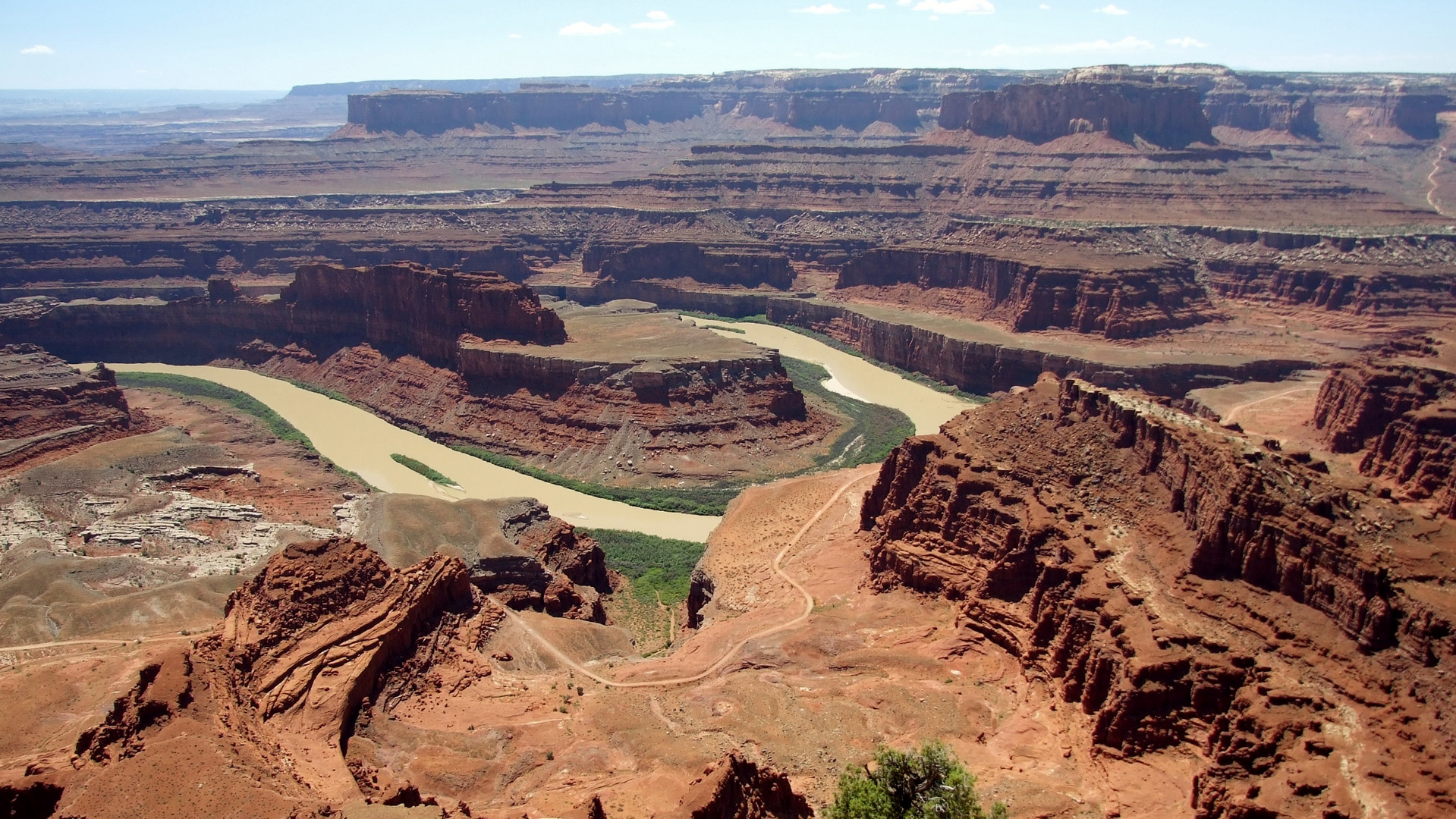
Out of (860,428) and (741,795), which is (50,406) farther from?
(741,795)

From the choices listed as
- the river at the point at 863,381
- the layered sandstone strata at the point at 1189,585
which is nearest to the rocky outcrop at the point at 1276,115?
the river at the point at 863,381

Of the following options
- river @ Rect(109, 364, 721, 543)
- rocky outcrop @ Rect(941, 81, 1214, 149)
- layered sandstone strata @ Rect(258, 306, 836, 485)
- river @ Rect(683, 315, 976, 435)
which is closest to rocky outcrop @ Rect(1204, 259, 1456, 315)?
river @ Rect(683, 315, 976, 435)

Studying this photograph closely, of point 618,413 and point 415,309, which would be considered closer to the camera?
point 618,413

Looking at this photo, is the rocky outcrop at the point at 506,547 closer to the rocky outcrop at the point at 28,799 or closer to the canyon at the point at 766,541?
the canyon at the point at 766,541

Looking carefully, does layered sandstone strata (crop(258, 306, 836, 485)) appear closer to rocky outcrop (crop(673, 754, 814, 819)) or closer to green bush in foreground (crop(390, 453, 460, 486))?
green bush in foreground (crop(390, 453, 460, 486))

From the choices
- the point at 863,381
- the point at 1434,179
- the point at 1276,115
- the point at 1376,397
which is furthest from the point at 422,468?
the point at 1276,115

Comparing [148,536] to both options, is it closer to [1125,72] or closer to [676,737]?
[676,737]
